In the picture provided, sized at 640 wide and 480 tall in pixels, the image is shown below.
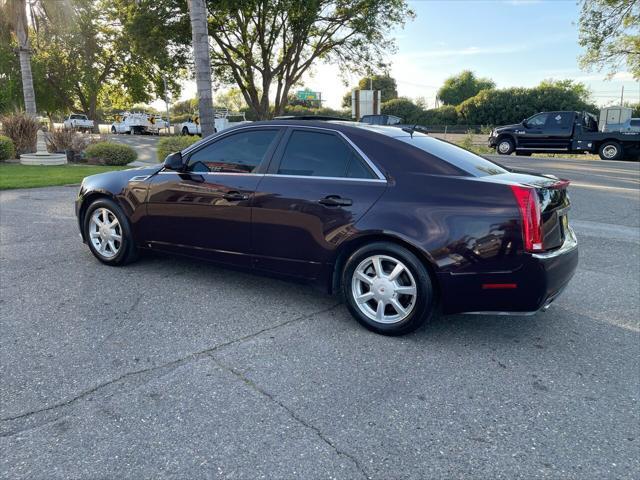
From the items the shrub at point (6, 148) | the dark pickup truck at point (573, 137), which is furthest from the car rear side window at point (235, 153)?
the dark pickup truck at point (573, 137)

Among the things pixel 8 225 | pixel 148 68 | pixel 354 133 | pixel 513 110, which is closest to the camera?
pixel 354 133

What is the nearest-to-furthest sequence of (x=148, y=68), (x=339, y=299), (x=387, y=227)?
(x=387, y=227) < (x=339, y=299) < (x=148, y=68)

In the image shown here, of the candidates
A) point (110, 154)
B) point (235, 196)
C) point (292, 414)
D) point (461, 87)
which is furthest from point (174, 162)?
point (461, 87)

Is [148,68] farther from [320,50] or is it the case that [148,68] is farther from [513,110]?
[513,110]

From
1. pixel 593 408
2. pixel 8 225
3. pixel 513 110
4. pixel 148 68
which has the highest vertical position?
pixel 148 68

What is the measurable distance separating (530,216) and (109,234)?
406 cm

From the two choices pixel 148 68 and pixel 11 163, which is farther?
pixel 148 68

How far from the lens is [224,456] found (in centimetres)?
231

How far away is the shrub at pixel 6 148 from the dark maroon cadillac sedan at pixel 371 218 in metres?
13.5

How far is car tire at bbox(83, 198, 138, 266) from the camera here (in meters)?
4.98

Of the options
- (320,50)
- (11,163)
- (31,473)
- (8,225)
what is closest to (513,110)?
(320,50)

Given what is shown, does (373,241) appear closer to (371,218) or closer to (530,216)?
(371,218)

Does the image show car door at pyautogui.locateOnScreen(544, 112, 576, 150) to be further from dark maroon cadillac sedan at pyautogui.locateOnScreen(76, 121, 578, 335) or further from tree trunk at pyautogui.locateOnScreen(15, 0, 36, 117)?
tree trunk at pyautogui.locateOnScreen(15, 0, 36, 117)

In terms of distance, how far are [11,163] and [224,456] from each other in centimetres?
1674
